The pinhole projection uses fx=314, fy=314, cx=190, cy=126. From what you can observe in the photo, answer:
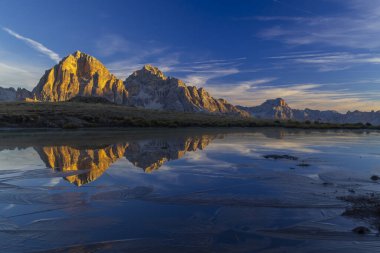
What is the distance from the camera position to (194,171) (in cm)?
1534

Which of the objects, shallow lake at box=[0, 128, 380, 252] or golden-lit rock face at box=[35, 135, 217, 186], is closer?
shallow lake at box=[0, 128, 380, 252]

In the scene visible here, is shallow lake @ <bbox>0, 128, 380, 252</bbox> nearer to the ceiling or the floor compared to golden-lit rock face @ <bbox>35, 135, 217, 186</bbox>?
nearer to the floor

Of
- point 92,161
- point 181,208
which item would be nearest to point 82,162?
point 92,161

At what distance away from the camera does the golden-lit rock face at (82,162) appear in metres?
13.4

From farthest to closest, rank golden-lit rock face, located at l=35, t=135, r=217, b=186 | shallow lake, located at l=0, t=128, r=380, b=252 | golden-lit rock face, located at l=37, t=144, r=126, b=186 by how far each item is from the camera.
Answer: golden-lit rock face, located at l=35, t=135, r=217, b=186, golden-lit rock face, located at l=37, t=144, r=126, b=186, shallow lake, located at l=0, t=128, r=380, b=252

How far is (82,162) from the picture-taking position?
56.4ft

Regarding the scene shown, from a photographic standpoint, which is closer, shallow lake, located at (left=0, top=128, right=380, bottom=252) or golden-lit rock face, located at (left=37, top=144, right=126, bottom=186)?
shallow lake, located at (left=0, top=128, right=380, bottom=252)

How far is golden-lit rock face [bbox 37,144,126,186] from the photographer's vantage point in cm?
1343

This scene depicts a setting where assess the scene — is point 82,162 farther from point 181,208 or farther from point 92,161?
point 181,208

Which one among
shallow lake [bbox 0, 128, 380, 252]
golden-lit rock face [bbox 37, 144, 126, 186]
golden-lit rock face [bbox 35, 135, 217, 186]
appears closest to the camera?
shallow lake [bbox 0, 128, 380, 252]

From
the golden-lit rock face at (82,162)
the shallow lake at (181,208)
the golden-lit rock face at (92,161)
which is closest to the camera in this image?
the shallow lake at (181,208)

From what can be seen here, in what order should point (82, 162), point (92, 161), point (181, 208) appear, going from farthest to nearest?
point (92, 161), point (82, 162), point (181, 208)

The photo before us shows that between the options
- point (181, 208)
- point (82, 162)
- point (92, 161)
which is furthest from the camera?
point (92, 161)

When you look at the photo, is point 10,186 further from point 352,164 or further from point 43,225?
point 352,164
